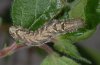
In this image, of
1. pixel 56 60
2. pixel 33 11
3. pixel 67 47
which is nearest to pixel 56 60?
pixel 56 60

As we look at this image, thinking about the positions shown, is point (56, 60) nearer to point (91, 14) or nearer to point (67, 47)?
point (67, 47)

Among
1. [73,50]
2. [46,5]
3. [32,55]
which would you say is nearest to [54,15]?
[46,5]

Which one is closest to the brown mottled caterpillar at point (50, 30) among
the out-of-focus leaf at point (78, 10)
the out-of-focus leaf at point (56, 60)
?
the out-of-focus leaf at point (78, 10)

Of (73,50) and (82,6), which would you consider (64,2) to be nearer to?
(82,6)

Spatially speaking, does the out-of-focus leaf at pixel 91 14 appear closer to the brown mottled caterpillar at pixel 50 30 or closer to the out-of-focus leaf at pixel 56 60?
the brown mottled caterpillar at pixel 50 30

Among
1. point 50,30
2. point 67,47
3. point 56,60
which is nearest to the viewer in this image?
point 50,30

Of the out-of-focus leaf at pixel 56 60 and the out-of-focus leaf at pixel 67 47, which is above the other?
the out-of-focus leaf at pixel 67 47

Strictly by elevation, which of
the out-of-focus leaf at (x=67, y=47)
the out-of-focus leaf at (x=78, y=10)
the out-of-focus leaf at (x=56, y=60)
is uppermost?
the out-of-focus leaf at (x=78, y=10)
